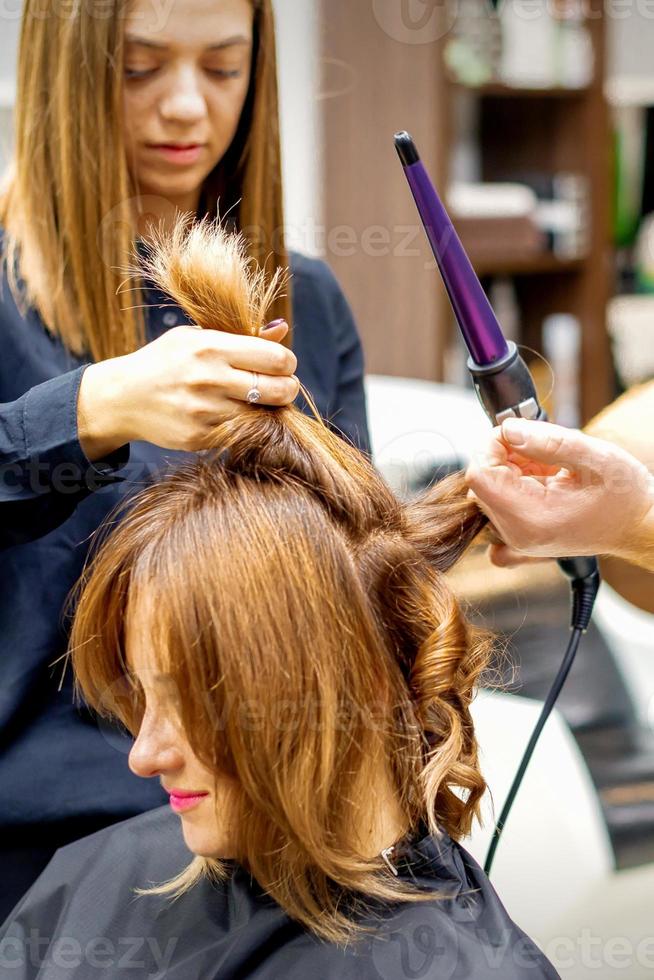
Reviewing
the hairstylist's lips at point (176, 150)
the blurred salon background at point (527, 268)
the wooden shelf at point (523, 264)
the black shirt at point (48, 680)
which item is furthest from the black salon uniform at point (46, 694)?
the wooden shelf at point (523, 264)

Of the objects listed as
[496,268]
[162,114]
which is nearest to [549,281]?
[496,268]

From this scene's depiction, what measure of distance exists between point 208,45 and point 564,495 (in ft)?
1.72

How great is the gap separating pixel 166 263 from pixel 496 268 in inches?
77.7

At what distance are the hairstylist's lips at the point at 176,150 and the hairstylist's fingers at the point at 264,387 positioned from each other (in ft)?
1.12

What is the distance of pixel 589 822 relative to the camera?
1.32 metres

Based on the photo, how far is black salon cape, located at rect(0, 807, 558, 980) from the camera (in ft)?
2.65

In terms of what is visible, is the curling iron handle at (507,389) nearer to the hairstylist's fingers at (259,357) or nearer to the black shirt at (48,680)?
the hairstylist's fingers at (259,357)

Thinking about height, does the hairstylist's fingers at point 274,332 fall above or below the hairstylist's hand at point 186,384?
above

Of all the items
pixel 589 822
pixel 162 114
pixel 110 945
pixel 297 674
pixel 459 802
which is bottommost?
pixel 589 822

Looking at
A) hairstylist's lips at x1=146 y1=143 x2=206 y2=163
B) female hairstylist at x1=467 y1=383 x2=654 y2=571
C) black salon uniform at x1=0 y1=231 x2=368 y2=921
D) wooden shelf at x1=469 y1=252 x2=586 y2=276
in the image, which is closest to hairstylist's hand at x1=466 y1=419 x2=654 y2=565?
female hairstylist at x1=467 y1=383 x2=654 y2=571

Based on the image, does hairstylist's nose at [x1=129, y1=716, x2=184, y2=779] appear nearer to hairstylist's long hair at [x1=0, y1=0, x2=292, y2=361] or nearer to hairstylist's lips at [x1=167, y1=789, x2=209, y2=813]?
hairstylist's lips at [x1=167, y1=789, x2=209, y2=813]

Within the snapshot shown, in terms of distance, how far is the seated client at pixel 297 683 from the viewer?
2.44 ft

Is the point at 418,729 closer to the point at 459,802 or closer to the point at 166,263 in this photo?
the point at 459,802

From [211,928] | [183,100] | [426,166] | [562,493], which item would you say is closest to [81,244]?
[183,100]
